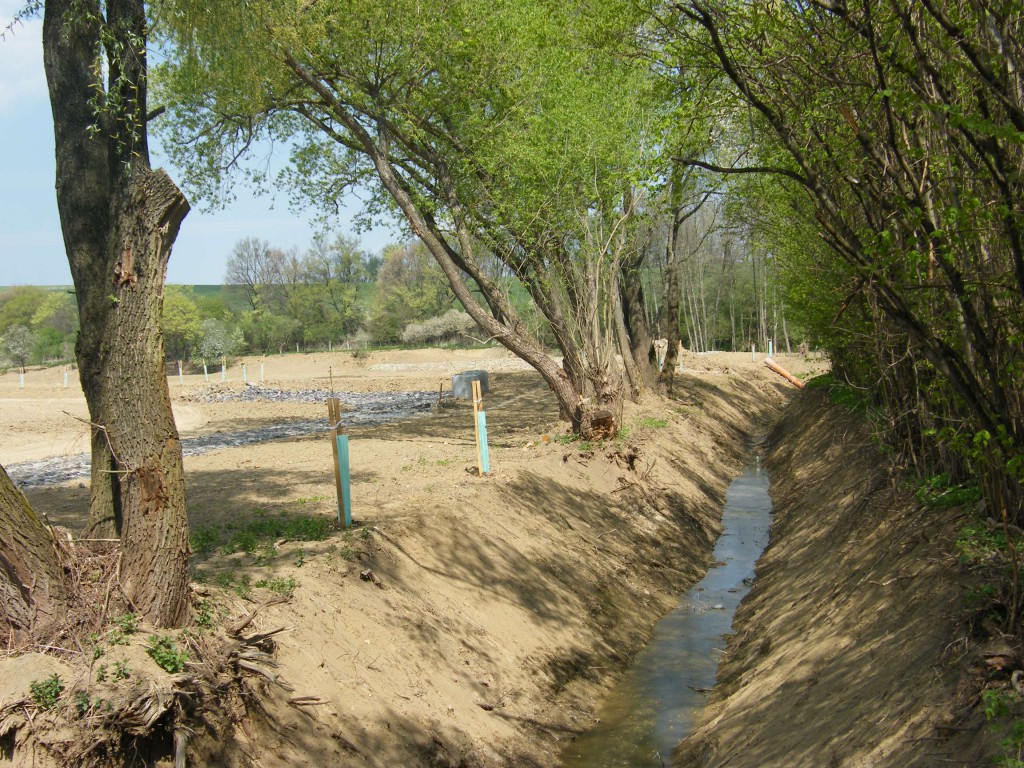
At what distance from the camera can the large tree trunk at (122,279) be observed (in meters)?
5.93

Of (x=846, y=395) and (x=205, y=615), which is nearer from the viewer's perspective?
(x=205, y=615)

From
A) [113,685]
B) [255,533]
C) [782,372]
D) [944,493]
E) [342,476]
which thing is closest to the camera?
[113,685]

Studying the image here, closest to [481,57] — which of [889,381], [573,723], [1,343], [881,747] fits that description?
[889,381]

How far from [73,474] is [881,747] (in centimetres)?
1450

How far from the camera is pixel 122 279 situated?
5949mm

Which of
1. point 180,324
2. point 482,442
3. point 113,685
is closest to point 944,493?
point 482,442

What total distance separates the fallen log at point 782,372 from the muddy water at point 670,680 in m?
26.4

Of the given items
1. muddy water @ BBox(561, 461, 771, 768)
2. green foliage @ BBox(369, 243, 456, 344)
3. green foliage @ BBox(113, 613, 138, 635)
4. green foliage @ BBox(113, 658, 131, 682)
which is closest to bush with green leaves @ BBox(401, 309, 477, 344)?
green foliage @ BBox(369, 243, 456, 344)

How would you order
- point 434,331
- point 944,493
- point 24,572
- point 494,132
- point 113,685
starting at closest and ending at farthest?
point 113,685, point 24,572, point 944,493, point 494,132, point 434,331

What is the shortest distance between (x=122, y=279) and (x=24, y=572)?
1966 millimetres

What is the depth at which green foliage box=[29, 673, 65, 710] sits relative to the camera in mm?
4797

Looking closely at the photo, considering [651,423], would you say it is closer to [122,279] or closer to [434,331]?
[122,279]

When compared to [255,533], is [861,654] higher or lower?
lower

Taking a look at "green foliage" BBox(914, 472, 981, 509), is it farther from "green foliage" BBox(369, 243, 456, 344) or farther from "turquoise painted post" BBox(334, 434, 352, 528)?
"green foliage" BBox(369, 243, 456, 344)
